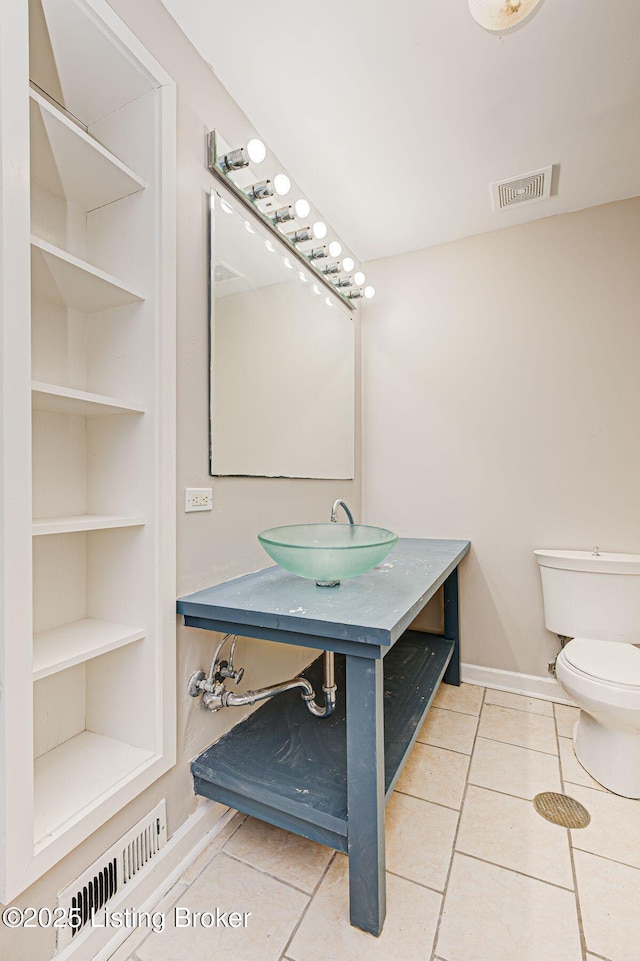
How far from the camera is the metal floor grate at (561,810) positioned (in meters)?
1.38

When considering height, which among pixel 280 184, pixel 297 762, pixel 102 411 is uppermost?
pixel 280 184

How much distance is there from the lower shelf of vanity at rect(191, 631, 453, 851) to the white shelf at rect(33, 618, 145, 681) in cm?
48

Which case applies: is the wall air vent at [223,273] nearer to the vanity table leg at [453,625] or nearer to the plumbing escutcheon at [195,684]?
the plumbing escutcheon at [195,684]

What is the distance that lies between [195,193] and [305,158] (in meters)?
0.73

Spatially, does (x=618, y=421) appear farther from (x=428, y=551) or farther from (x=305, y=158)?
(x=305, y=158)

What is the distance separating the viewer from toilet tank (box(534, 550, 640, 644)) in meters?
1.85

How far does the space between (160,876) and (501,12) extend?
2402 millimetres

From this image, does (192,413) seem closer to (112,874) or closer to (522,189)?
(112,874)

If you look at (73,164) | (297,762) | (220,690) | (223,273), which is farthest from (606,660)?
(73,164)

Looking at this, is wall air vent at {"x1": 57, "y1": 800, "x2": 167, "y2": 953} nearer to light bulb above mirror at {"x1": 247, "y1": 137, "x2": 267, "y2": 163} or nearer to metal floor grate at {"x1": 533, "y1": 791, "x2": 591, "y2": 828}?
metal floor grate at {"x1": 533, "y1": 791, "x2": 591, "y2": 828}

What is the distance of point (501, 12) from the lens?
3.77 ft

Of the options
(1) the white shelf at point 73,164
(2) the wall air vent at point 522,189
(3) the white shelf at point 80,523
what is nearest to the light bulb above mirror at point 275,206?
(1) the white shelf at point 73,164

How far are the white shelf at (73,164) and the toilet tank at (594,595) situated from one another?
210 centimetres

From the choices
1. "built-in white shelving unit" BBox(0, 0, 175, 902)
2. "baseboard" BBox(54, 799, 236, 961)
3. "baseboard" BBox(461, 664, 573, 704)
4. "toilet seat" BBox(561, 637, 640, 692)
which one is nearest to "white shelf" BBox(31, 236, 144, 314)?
"built-in white shelving unit" BBox(0, 0, 175, 902)
